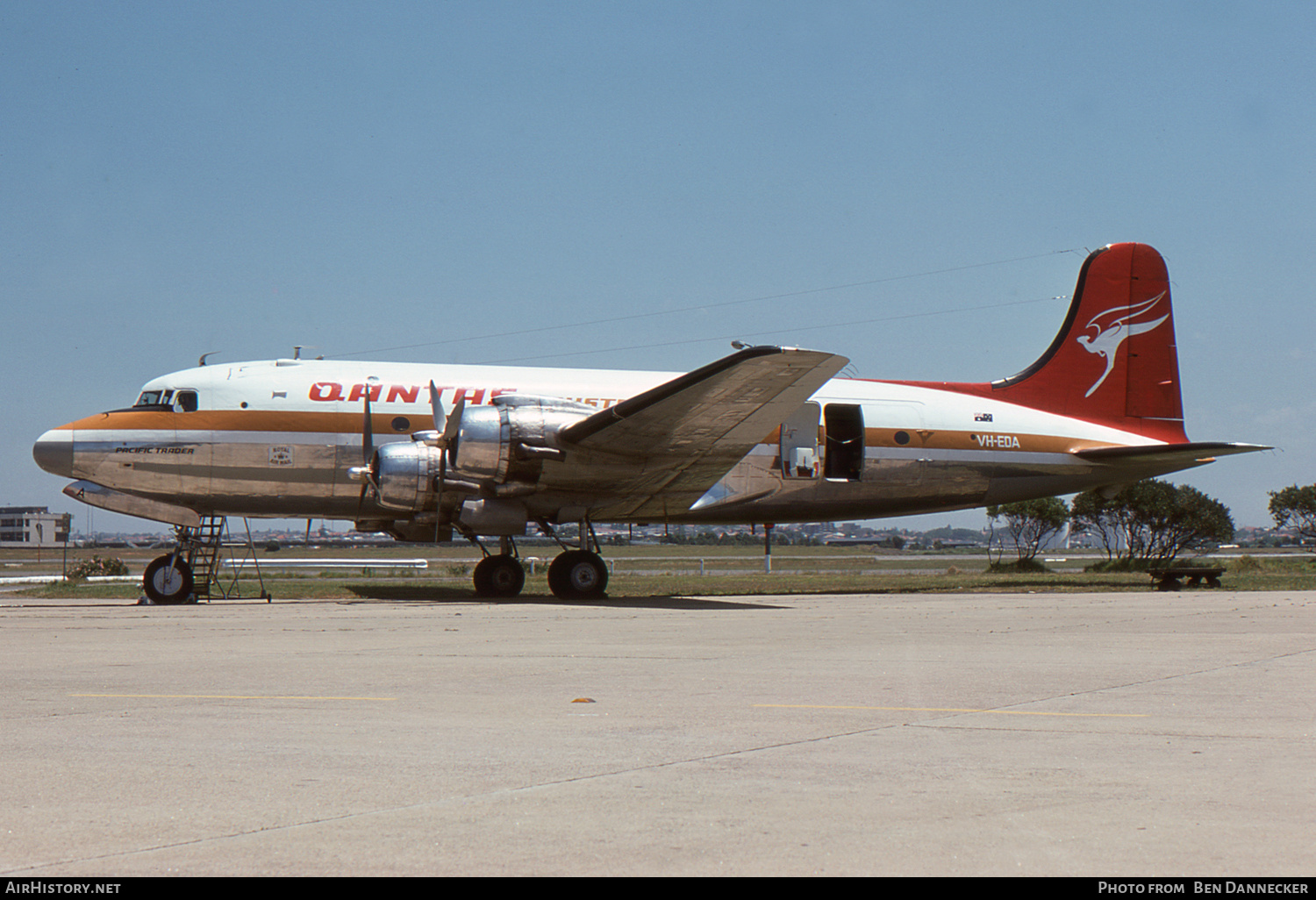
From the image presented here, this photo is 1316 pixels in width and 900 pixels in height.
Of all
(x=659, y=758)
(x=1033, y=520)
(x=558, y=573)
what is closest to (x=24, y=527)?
(x=1033, y=520)

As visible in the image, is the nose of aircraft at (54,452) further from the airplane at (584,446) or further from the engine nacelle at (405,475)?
the engine nacelle at (405,475)

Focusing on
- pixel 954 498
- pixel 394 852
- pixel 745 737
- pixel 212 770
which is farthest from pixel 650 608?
pixel 394 852

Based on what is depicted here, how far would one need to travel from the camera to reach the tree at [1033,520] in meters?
51.4

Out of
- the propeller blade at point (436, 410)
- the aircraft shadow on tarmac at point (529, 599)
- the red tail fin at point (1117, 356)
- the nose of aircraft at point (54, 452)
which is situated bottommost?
the aircraft shadow on tarmac at point (529, 599)

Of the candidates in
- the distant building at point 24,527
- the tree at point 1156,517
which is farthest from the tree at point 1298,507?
the distant building at point 24,527

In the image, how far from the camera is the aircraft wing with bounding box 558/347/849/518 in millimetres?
17281

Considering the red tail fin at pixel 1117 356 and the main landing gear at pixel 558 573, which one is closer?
the main landing gear at pixel 558 573

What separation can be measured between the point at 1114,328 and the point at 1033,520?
27.3 m

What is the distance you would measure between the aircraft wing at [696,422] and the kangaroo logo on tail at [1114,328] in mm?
10926

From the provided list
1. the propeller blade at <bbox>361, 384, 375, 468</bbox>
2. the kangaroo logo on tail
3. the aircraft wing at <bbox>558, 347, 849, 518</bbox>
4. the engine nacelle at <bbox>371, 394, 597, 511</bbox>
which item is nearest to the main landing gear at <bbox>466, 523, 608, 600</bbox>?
the aircraft wing at <bbox>558, 347, 849, 518</bbox>

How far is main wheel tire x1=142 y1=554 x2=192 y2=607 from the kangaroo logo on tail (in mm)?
20831

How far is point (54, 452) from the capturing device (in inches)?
817

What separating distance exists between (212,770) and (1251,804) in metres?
4.51

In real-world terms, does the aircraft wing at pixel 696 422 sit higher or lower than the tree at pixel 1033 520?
higher
